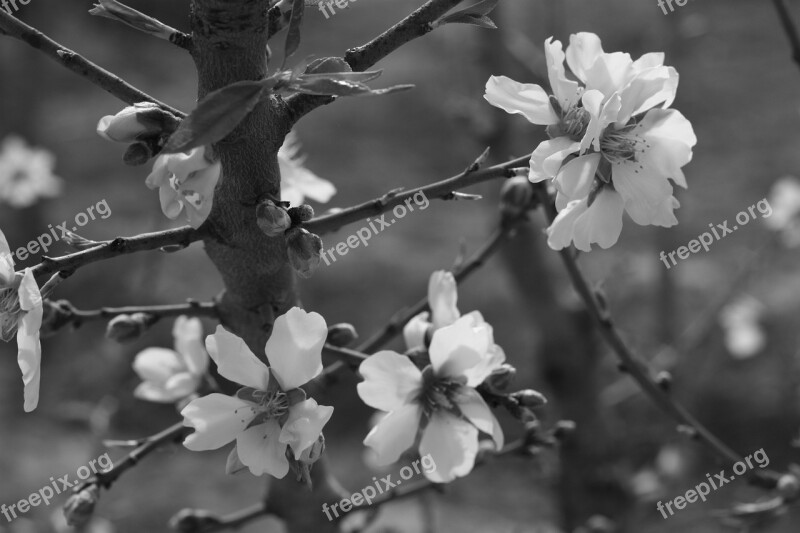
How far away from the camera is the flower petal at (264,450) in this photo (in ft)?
1.86

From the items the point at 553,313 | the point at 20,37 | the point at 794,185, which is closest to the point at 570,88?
the point at 20,37

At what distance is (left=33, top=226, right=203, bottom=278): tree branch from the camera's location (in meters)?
0.56

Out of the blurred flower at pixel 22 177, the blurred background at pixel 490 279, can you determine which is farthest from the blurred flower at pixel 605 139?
the blurred flower at pixel 22 177

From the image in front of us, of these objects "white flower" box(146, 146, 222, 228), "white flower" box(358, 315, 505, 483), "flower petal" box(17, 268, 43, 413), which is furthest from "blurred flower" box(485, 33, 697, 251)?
"flower petal" box(17, 268, 43, 413)

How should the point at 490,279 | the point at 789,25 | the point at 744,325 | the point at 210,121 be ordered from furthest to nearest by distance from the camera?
the point at 490,279 < the point at 744,325 < the point at 789,25 < the point at 210,121

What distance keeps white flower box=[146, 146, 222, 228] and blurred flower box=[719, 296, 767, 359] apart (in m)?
2.03

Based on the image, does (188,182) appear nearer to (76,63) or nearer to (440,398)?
(76,63)

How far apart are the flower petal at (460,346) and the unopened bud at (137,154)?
244mm

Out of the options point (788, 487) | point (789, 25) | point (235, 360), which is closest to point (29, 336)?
point (235, 360)

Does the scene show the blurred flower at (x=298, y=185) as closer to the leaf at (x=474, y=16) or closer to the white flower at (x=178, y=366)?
the white flower at (x=178, y=366)

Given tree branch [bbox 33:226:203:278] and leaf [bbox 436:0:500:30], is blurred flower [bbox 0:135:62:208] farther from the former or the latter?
leaf [bbox 436:0:500:30]

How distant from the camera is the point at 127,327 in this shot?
2.43 feet

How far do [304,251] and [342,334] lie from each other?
0.49 feet

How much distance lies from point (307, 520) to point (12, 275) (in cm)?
39
